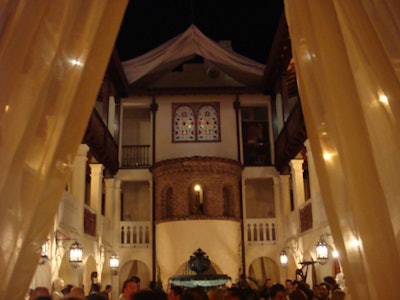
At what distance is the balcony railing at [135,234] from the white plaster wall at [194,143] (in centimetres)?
284

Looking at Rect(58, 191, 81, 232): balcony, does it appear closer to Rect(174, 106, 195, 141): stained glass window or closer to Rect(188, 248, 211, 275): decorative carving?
Rect(188, 248, 211, 275): decorative carving

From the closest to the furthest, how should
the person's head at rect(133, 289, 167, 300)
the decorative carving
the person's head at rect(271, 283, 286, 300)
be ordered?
the person's head at rect(133, 289, 167, 300) < the person's head at rect(271, 283, 286, 300) < the decorative carving

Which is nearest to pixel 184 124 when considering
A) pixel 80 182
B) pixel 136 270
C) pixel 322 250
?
pixel 136 270

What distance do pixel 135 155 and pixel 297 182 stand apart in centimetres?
727

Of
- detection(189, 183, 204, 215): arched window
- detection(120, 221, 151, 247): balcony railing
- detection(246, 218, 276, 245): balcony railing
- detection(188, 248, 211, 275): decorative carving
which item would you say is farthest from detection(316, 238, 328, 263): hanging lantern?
detection(120, 221, 151, 247): balcony railing

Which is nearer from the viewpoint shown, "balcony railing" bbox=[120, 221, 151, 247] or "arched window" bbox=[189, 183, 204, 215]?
"arched window" bbox=[189, 183, 204, 215]

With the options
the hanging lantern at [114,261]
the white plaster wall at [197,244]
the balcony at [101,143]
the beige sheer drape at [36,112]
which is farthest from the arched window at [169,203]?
the beige sheer drape at [36,112]

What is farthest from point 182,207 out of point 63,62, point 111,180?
point 63,62

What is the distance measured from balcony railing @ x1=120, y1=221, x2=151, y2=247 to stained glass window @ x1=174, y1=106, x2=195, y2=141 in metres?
3.88

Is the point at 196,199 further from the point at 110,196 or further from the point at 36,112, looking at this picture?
the point at 36,112

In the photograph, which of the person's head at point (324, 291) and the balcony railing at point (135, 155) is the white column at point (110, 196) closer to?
the balcony railing at point (135, 155)

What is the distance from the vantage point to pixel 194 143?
21.2 meters

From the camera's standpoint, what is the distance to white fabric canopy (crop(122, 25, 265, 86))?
19250 mm

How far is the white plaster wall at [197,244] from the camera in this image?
61.2ft
